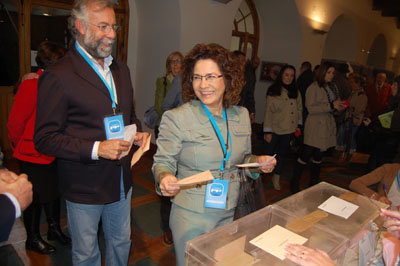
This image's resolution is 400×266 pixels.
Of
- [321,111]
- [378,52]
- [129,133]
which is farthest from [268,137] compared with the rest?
[378,52]

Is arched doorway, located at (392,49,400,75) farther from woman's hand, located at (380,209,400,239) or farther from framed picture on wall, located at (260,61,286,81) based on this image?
woman's hand, located at (380,209,400,239)

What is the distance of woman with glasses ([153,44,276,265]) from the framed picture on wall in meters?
7.24

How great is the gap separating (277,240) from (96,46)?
1.36 m

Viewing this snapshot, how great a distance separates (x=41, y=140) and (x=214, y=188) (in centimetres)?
95

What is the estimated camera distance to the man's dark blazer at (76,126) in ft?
5.08

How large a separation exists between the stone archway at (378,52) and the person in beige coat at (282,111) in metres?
10.4

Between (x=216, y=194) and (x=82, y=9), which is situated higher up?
(x=82, y=9)

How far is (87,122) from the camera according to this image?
1641 mm

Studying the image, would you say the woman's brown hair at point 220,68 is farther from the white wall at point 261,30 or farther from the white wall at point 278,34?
the white wall at point 278,34

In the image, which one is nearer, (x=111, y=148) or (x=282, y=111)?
(x=111, y=148)

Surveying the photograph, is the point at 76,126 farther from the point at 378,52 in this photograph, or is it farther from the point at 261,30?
the point at 378,52

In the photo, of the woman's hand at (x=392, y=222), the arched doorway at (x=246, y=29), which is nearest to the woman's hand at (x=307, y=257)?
the woman's hand at (x=392, y=222)

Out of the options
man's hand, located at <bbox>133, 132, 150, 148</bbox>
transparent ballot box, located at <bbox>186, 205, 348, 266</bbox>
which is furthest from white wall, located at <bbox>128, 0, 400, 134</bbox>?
transparent ballot box, located at <bbox>186, 205, 348, 266</bbox>

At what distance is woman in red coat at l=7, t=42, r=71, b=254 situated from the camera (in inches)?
84.2
